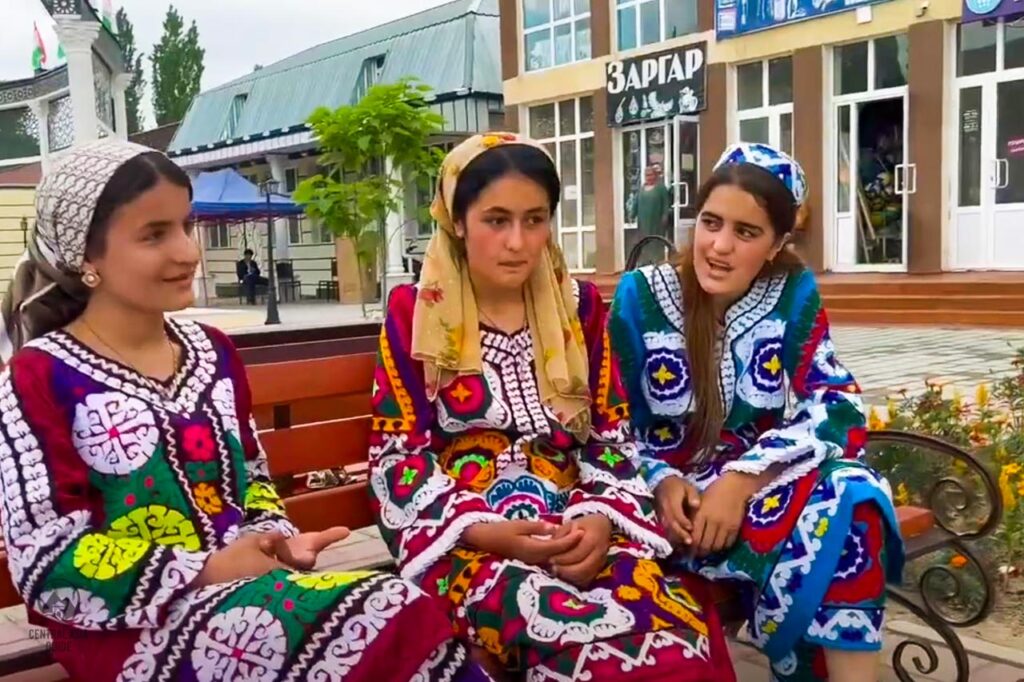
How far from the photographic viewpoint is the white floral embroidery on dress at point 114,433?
1851 mm

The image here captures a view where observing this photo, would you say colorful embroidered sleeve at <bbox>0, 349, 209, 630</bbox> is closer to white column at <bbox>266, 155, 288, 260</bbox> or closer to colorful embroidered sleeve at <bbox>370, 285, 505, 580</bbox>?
colorful embroidered sleeve at <bbox>370, 285, 505, 580</bbox>

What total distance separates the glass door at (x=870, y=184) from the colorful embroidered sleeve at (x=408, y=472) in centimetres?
1282

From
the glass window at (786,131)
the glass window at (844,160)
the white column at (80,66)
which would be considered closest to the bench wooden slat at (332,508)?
the glass window at (844,160)

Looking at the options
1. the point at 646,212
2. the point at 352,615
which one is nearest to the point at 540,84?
the point at 646,212

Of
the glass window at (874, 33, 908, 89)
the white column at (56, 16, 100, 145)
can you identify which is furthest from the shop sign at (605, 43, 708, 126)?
the white column at (56, 16, 100, 145)

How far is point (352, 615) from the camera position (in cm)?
165

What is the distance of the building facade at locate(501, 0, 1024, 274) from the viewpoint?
42.9ft

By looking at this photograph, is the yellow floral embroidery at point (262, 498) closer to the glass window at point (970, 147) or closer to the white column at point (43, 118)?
the glass window at point (970, 147)

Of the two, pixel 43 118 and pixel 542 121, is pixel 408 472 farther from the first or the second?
pixel 43 118

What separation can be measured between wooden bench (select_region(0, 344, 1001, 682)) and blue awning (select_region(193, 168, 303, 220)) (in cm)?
1694

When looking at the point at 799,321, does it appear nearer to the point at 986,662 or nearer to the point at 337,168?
the point at 986,662

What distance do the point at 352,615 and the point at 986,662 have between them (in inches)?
87.5

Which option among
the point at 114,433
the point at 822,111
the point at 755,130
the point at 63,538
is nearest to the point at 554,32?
the point at 755,130

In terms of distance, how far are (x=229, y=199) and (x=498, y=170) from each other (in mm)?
18337
